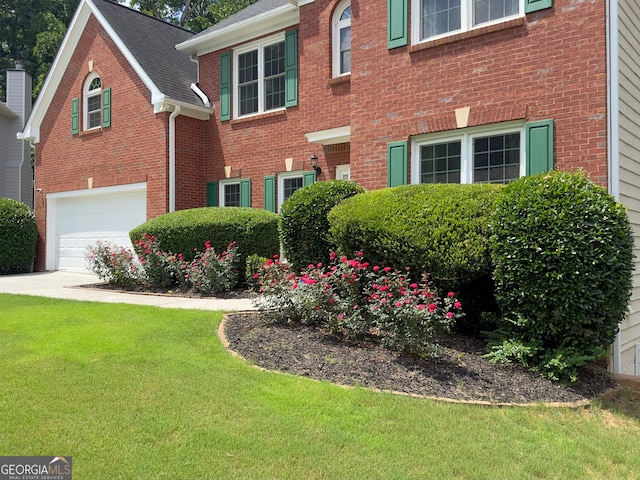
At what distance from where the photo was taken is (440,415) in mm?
4188

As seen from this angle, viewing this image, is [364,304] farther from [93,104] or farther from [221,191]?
[93,104]

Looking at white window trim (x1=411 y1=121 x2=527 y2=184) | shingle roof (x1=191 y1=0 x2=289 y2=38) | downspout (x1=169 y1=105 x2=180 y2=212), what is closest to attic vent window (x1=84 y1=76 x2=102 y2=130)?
downspout (x1=169 y1=105 x2=180 y2=212)

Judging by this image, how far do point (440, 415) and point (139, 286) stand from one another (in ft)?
26.8

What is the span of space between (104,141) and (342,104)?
7.51m

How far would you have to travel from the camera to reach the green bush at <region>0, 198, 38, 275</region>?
50.5ft

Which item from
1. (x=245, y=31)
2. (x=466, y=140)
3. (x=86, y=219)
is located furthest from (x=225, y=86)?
(x=466, y=140)

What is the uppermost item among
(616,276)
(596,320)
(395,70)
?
(395,70)

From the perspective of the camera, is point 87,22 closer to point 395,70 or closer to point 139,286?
point 139,286

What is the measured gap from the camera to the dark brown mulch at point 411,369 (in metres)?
4.81

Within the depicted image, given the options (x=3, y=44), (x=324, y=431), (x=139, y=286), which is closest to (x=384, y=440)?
(x=324, y=431)

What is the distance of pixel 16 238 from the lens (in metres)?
15.7

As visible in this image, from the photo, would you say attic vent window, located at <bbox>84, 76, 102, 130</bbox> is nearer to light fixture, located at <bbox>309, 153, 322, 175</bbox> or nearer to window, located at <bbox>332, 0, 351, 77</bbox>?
light fixture, located at <bbox>309, 153, 322, 175</bbox>

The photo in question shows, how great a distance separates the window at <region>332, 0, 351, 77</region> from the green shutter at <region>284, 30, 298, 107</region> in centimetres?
114

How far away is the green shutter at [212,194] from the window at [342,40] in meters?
4.47
